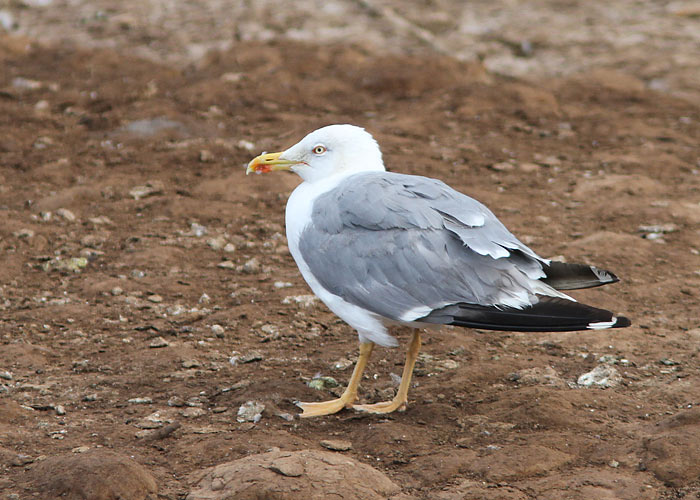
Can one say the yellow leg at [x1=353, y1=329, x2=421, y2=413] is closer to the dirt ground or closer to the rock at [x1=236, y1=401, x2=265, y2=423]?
the dirt ground

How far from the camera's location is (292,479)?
344cm

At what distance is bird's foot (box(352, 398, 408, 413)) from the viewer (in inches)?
169

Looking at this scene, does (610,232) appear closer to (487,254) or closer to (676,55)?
(487,254)

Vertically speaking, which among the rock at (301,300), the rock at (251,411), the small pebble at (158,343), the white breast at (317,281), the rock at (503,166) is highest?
the white breast at (317,281)

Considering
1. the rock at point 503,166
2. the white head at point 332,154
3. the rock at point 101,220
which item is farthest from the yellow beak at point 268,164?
the rock at point 503,166

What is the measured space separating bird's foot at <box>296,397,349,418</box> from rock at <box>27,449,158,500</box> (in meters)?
0.94

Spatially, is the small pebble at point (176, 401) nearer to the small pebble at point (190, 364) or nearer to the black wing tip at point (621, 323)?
the small pebble at point (190, 364)

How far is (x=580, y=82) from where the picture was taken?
31.0 feet

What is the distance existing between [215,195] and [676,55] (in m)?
5.88

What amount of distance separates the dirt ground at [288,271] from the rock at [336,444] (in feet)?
0.13

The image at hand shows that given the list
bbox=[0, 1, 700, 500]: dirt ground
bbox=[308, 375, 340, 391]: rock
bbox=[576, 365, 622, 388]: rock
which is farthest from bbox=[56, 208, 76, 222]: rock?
bbox=[576, 365, 622, 388]: rock

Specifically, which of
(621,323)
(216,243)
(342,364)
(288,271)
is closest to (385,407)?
(342,364)

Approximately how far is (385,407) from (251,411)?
2.07 ft

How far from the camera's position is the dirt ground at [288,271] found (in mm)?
3770
